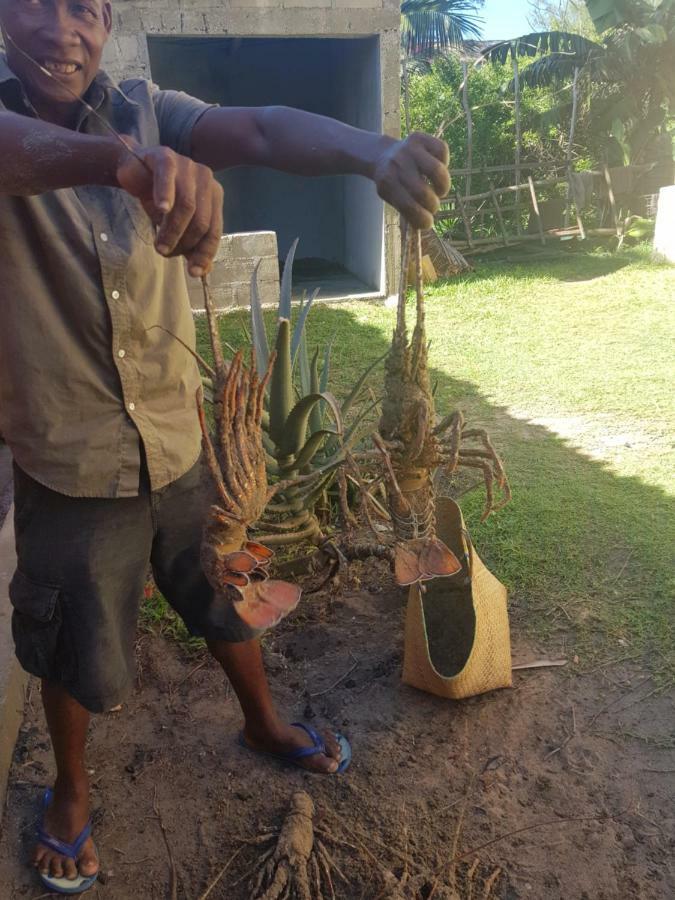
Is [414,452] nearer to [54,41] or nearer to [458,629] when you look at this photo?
[458,629]

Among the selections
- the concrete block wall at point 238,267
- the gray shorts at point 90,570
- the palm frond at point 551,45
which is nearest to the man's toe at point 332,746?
the gray shorts at point 90,570

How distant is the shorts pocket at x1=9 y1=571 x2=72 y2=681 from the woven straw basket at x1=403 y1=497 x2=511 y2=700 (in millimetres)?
1137

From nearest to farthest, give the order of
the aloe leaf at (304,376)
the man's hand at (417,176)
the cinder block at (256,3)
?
the man's hand at (417,176), the aloe leaf at (304,376), the cinder block at (256,3)

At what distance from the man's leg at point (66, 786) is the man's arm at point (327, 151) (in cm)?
145

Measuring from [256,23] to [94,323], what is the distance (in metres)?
7.30

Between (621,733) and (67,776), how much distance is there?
5.80 feet

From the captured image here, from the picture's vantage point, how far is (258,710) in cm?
235

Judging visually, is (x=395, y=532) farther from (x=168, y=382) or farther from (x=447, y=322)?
(x=447, y=322)

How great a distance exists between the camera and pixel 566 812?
87.9 inches

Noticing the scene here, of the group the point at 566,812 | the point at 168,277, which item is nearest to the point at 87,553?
the point at 168,277

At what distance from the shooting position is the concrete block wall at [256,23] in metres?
7.41

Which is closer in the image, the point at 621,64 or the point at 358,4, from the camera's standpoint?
the point at 358,4

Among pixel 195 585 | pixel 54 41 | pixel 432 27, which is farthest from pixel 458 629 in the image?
pixel 432 27

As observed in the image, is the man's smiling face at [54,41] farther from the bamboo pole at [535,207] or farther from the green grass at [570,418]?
the bamboo pole at [535,207]
